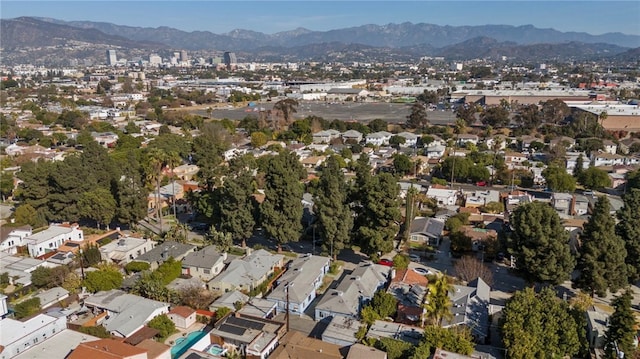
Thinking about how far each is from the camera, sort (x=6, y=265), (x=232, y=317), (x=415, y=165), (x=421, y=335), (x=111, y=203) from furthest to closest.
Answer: (x=415, y=165) → (x=111, y=203) → (x=6, y=265) → (x=232, y=317) → (x=421, y=335)

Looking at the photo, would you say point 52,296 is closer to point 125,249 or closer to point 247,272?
point 125,249

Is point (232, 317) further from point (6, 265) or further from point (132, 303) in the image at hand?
point (6, 265)

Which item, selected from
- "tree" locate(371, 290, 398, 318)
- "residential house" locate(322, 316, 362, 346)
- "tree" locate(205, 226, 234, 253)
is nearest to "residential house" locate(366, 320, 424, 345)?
"residential house" locate(322, 316, 362, 346)

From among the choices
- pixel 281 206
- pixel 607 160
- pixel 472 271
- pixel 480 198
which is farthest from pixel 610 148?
pixel 281 206

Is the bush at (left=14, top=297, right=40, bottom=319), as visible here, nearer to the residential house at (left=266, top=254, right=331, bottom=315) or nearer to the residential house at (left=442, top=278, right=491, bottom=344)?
the residential house at (left=266, top=254, right=331, bottom=315)

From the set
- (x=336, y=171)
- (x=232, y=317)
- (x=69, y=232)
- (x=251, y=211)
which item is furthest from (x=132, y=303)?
(x=336, y=171)

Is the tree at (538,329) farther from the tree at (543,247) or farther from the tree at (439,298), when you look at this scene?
the tree at (543,247)
